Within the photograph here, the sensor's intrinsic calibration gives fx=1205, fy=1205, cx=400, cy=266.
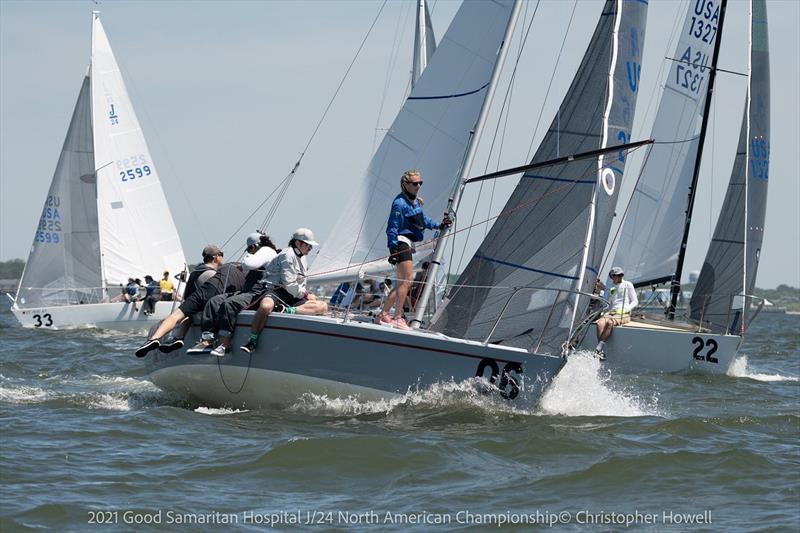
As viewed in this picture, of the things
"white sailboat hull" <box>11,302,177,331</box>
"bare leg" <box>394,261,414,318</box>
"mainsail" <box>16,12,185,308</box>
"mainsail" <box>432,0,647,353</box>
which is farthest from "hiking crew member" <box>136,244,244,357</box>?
"mainsail" <box>16,12,185,308</box>

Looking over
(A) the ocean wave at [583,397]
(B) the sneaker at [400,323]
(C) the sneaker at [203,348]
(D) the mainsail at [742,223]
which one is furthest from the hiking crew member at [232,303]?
(D) the mainsail at [742,223]

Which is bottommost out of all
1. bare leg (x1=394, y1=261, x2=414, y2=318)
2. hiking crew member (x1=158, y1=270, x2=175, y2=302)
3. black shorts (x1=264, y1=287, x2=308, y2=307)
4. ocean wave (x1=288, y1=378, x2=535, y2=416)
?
hiking crew member (x1=158, y1=270, x2=175, y2=302)

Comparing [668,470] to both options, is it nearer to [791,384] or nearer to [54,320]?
[791,384]

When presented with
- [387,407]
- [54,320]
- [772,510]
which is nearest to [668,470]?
[772,510]

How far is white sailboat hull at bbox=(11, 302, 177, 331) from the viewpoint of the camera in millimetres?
28438

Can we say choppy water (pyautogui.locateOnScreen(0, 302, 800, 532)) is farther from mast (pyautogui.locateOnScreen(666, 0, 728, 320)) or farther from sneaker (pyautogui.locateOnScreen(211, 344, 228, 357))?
mast (pyautogui.locateOnScreen(666, 0, 728, 320))

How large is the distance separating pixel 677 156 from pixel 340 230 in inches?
395

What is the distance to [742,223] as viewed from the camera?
19.8m

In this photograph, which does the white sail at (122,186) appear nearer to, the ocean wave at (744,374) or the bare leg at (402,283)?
→ the ocean wave at (744,374)

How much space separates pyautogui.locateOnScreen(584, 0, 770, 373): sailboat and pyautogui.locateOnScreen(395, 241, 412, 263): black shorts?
774 centimetres

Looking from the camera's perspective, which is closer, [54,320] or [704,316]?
[704,316]

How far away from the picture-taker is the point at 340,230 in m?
15.3

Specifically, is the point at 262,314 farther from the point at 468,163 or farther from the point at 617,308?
the point at 617,308

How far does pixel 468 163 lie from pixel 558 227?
2150mm
